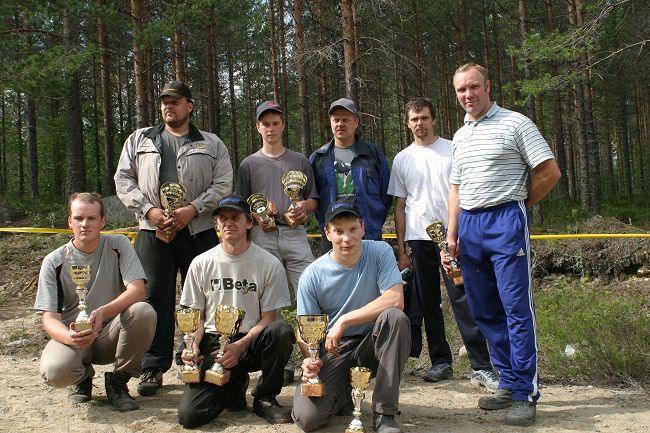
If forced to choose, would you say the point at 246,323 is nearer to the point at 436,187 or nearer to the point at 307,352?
the point at 307,352

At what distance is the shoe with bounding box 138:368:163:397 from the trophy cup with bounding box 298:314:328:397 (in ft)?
5.19

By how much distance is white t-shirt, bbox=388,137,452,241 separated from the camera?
4.78 metres

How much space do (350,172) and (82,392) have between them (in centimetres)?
262

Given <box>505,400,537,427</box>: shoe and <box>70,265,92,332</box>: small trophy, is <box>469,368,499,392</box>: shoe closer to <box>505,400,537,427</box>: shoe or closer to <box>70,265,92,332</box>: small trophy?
<box>505,400,537,427</box>: shoe

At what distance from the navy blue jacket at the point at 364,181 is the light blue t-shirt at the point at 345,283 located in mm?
932

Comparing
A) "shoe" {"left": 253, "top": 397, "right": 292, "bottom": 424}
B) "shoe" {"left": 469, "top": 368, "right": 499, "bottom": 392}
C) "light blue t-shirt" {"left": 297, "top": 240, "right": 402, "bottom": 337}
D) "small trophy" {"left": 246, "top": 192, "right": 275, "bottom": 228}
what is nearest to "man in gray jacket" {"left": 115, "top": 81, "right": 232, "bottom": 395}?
"small trophy" {"left": 246, "top": 192, "right": 275, "bottom": 228}

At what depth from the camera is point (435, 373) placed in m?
4.86

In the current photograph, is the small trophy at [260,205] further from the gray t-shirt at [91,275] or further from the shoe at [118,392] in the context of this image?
the shoe at [118,392]

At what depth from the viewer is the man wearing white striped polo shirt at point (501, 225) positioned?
3.82 m

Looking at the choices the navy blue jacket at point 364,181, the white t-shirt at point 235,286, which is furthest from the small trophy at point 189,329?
the navy blue jacket at point 364,181

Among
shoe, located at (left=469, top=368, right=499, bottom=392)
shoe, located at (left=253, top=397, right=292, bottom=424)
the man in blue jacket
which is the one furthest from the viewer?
the man in blue jacket

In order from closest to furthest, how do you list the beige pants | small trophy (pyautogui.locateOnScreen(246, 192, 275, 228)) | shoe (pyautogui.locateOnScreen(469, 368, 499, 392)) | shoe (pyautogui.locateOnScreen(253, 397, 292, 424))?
shoe (pyautogui.locateOnScreen(253, 397, 292, 424))
the beige pants
shoe (pyautogui.locateOnScreen(469, 368, 499, 392))
small trophy (pyautogui.locateOnScreen(246, 192, 275, 228))

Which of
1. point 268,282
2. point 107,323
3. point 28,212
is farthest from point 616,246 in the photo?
point 28,212

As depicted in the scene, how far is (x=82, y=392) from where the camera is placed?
435 centimetres
